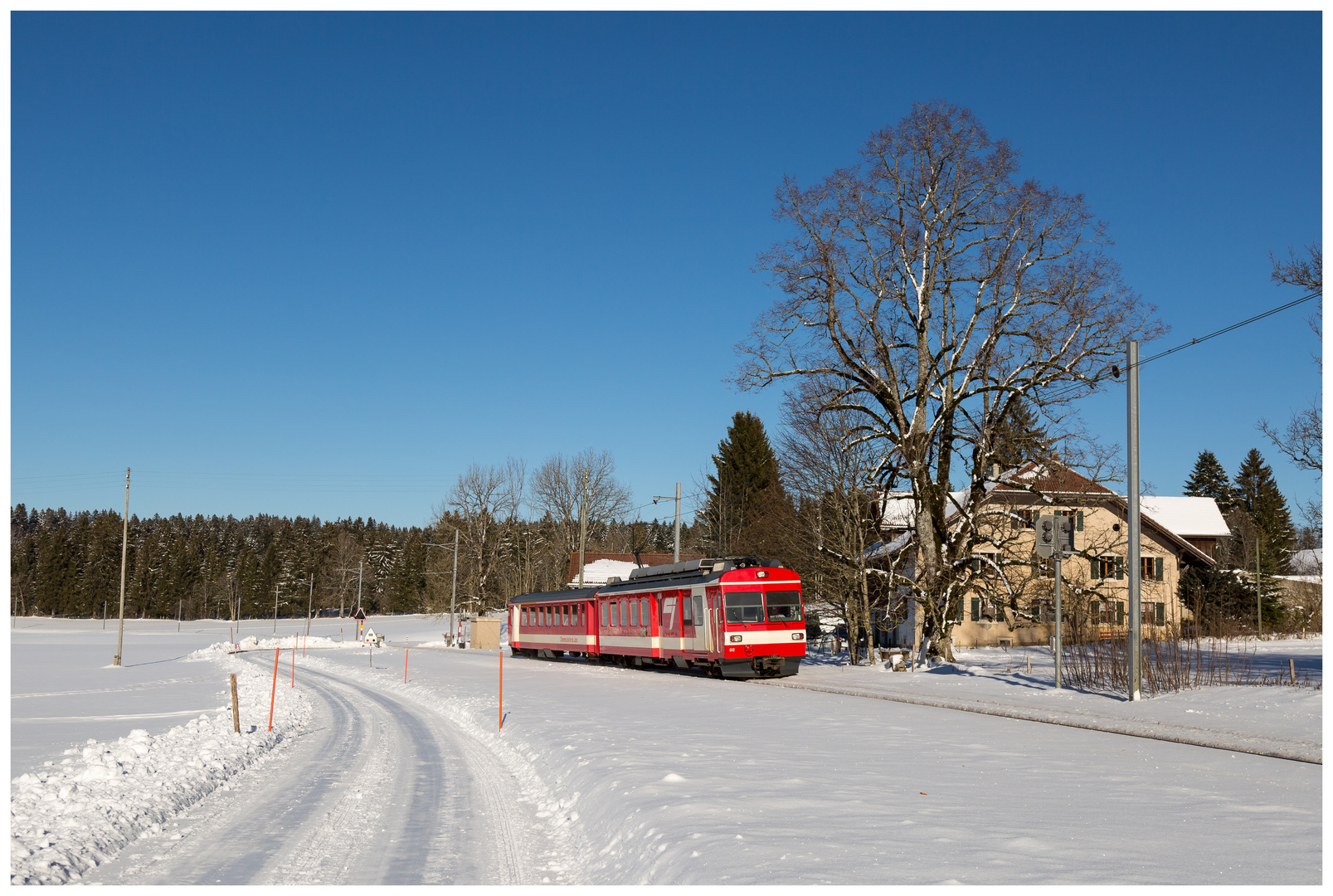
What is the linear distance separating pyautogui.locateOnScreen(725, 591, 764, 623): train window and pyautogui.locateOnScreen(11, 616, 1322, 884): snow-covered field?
6.09 meters

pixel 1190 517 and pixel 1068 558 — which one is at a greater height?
pixel 1190 517

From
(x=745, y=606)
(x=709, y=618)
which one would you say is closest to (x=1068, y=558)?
(x=745, y=606)

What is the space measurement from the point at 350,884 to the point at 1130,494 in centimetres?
1566

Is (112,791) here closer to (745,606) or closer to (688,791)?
(688,791)

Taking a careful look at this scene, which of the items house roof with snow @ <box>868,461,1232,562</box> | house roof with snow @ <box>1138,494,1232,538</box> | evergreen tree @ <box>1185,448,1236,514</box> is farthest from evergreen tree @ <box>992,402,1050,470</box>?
evergreen tree @ <box>1185,448,1236,514</box>

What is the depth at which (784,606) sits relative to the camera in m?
28.1

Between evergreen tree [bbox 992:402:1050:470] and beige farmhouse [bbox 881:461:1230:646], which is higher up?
evergreen tree [bbox 992:402:1050:470]

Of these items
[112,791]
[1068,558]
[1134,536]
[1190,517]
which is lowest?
[112,791]

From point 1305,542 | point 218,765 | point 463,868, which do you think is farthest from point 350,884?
point 1305,542

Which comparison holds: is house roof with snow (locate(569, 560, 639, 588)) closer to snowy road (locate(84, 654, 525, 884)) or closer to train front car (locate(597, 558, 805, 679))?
train front car (locate(597, 558, 805, 679))

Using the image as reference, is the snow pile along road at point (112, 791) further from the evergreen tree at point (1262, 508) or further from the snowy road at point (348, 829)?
the evergreen tree at point (1262, 508)

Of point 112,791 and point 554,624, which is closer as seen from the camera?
point 112,791

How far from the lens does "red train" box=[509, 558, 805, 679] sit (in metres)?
27.4

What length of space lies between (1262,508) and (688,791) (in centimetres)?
8769
